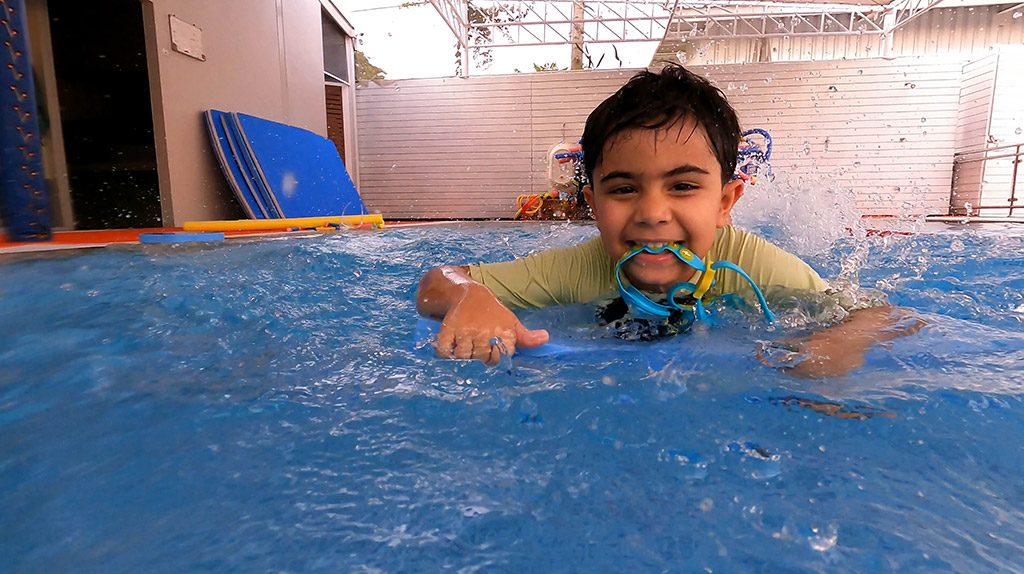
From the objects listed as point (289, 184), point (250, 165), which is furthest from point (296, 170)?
point (250, 165)

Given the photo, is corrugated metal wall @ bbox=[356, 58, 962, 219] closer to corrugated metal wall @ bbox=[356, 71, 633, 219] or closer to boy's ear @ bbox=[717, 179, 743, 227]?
corrugated metal wall @ bbox=[356, 71, 633, 219]

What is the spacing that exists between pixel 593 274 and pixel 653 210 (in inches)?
17.1

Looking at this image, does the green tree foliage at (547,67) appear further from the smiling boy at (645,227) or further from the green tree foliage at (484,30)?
the smiling boy at (645,227)

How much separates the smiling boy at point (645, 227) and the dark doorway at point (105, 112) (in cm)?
706

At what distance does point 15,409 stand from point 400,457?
887 millimetres

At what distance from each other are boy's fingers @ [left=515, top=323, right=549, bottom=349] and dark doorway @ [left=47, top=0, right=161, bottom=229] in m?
7.38

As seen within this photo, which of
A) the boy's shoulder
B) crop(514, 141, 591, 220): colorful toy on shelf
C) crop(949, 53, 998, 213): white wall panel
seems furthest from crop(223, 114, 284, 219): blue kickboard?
crop(949, 53, 998, 213): white wall panel

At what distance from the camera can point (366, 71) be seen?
12.6 m

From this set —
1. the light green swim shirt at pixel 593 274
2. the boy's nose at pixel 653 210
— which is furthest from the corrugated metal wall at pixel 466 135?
the boy's nose at pixel 653 210

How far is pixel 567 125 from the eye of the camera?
12.1 metres

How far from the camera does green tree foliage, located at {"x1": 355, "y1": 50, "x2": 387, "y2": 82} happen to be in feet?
40.9

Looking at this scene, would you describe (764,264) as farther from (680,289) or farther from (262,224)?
(262,224)

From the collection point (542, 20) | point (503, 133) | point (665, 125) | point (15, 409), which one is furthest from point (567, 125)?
point (15, 409)

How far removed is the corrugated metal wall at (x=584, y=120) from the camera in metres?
11.0
